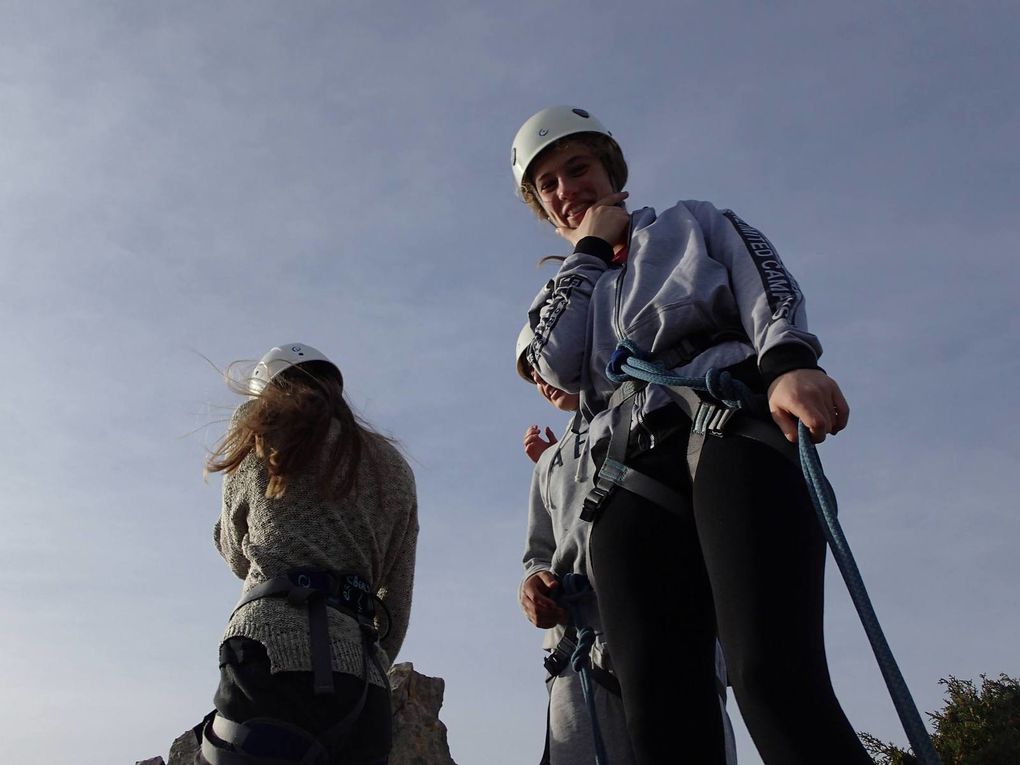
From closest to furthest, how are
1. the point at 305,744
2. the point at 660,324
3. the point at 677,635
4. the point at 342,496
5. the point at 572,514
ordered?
1. the point at 677,635
2. the point at 660,324
3. the point at 305,744
4. the point at 572,514
5. the point at 342,496

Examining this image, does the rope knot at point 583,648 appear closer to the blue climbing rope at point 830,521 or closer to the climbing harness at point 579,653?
the climbing harness at point 579,653

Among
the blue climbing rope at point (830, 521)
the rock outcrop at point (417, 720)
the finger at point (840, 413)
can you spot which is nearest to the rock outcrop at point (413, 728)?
the rock outcrop at point (417, 720)

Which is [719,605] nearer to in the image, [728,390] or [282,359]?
[728,390]

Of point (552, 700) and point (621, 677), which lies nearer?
point (621, 677)

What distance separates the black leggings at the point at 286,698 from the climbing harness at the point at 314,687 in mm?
A: 28

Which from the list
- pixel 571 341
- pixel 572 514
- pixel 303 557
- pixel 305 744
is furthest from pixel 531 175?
pixel 305 744

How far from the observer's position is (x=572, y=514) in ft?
12.0

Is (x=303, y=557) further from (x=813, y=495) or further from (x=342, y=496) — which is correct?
(x=813, y=495)

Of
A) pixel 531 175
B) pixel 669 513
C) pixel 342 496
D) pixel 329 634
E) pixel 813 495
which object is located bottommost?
pixel 813 495

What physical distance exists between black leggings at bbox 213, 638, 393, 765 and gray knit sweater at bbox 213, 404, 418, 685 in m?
0.04

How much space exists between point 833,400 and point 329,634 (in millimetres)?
2132

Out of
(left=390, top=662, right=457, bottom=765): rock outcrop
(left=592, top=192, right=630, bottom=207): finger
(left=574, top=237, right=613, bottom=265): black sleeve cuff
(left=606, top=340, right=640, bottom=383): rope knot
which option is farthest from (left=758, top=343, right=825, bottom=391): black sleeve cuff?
(left=390, top=662, right=457, bottom=765): rock outcrop

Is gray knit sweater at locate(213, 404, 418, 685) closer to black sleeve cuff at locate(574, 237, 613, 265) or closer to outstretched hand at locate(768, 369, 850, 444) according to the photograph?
black sleeve cuff at locate(574, 237, 613, 265)

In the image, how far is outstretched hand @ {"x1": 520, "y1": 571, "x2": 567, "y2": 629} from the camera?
147 inches
